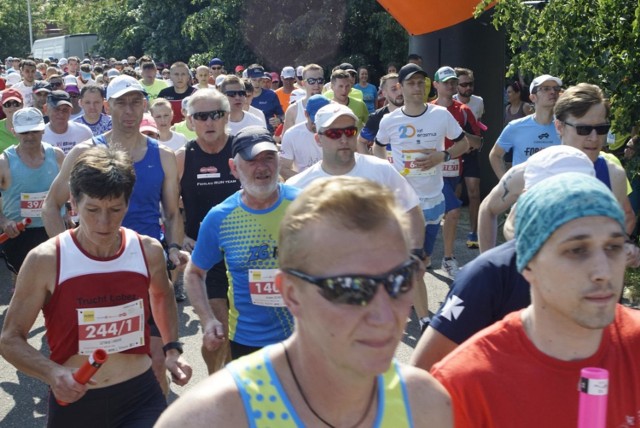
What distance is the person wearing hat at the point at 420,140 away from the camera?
7953mm

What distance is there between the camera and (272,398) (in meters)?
2.00

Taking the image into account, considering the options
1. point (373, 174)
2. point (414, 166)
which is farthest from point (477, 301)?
point (414, 166)

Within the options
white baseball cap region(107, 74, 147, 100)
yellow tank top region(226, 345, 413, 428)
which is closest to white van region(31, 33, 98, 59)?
white baseball cap region(107, 74, 147, 100)

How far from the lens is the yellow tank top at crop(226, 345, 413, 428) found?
198 centimetres

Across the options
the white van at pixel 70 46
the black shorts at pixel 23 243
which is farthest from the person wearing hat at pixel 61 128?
the white van at pixel 70 46

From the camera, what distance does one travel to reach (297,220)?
1.96 m

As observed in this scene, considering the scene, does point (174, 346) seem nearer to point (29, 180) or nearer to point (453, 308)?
point (453, 308)

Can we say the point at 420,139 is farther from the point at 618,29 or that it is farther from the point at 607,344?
the point at 607,344

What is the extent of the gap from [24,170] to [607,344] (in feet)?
20.5

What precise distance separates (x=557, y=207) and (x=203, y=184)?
409cm

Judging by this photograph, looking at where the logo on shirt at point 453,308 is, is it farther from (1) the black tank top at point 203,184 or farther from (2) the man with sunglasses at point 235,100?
(2) the man with sunglasses at point 235,100

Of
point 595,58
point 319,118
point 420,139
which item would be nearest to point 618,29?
point 595,58

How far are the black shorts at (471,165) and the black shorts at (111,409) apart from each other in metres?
6.92

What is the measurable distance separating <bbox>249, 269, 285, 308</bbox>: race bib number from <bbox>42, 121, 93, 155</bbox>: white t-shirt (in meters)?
5.25
